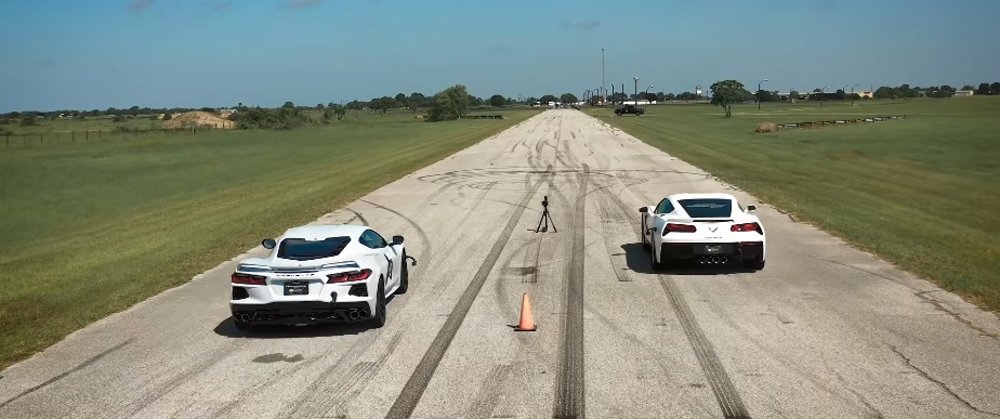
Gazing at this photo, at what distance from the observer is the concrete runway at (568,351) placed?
32.2ft

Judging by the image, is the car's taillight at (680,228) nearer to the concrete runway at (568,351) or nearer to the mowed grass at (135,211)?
the concrete runway at (568,351)

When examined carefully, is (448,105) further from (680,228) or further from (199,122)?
(680,228)

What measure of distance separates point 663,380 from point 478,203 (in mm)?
20079

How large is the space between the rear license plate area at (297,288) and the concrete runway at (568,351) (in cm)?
70

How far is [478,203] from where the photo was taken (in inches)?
1195

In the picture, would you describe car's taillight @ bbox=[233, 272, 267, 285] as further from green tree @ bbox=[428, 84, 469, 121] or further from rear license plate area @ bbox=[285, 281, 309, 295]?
green tree @ bbox=[428, 84, 469, 121]

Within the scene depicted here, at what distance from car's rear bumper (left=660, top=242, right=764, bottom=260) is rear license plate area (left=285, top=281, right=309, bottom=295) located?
7.18 metres

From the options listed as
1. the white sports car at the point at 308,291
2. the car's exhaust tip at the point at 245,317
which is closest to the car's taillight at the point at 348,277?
the white sports car at the point at 308,291

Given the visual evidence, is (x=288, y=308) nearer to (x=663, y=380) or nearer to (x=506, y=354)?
(x=506, y=354)

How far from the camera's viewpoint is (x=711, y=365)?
36.4 ft

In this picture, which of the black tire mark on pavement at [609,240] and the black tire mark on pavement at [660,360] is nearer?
the black tire mark on pavement at [660,360]

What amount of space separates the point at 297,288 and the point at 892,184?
3130cm

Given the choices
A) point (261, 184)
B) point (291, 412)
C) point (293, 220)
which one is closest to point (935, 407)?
point (291, 412)

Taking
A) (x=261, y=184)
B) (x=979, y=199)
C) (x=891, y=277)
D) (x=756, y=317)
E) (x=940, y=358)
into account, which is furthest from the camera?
(x=261, y=184)
